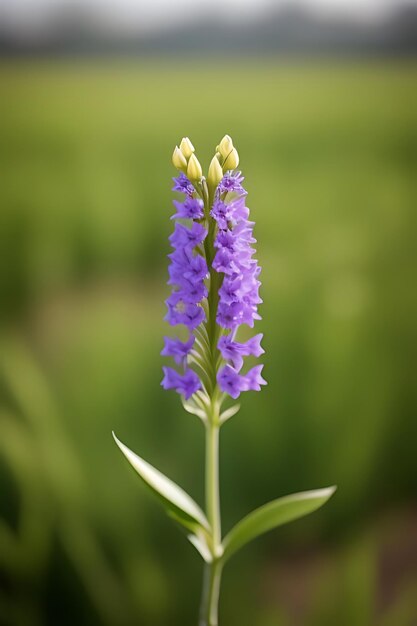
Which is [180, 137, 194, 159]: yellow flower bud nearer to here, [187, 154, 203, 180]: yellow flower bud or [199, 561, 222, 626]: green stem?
[187, 154, 203, 180]: yellow flower bud

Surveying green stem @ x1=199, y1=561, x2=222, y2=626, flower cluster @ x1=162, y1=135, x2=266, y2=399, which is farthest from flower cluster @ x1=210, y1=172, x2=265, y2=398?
green stem @ x1=199, y1=561, x2=222, y2=626

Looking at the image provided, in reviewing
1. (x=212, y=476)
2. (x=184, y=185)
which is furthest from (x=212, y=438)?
(x=184, y=185)

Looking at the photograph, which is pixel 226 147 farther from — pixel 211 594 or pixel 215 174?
pixel 211 594

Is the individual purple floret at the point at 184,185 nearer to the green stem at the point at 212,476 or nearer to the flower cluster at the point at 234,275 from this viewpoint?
the flower cluster at the point at 234,275

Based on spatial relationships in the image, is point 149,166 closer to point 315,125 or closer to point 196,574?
point 315,125

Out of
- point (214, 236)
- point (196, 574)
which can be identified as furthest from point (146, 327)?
point (214, 236)

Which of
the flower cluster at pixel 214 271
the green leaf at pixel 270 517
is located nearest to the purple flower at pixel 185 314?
the flower cluster at pixel 214 271

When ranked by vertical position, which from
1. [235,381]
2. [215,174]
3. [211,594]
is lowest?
[211,594]
